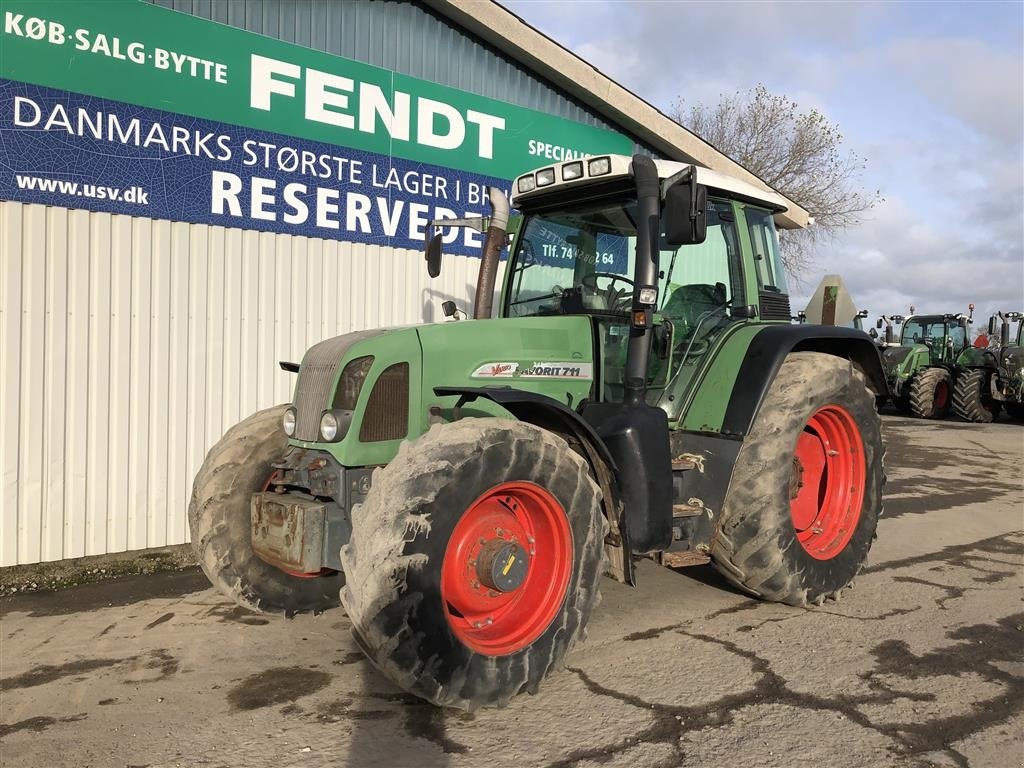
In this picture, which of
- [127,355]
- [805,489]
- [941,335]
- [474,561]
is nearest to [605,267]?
[805,489]

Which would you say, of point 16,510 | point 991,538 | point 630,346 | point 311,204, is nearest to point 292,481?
point 630,346

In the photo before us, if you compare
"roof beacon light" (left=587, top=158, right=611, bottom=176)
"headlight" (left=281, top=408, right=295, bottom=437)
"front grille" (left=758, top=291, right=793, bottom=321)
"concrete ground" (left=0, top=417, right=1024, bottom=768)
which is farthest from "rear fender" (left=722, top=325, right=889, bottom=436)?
"headlight" (left=281, top=408, right=295, bottom=437)

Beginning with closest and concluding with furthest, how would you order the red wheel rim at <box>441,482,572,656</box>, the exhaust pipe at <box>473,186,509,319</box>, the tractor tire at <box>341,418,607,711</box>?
the tractor tire at <box>341,418,607,711</box>
the red wheel rim at <box>441,482,572,656</box>
the exhaust pipe at <box>473,186,509,319</box>

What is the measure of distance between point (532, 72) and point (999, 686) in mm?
7081

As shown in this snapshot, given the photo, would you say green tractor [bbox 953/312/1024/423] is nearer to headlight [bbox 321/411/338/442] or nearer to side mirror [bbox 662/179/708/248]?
side mirror [bbox 662/179/708/248]

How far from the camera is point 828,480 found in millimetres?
5359

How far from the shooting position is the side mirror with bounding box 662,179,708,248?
4.01 meters

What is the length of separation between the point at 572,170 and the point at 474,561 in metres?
2.20

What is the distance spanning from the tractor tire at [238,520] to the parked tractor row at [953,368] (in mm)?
16007

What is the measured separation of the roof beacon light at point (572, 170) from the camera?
4512 millimetres

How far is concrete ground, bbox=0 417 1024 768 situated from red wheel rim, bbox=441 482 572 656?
0.32m

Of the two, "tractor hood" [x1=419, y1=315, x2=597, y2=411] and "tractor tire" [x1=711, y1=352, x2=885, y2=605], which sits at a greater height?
"tractor hood" [x1=419, y1=315, x2=597, y2=411]

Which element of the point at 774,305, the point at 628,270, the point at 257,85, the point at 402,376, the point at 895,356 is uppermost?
the point at 257,85

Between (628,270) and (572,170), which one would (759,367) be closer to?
(628,270)
